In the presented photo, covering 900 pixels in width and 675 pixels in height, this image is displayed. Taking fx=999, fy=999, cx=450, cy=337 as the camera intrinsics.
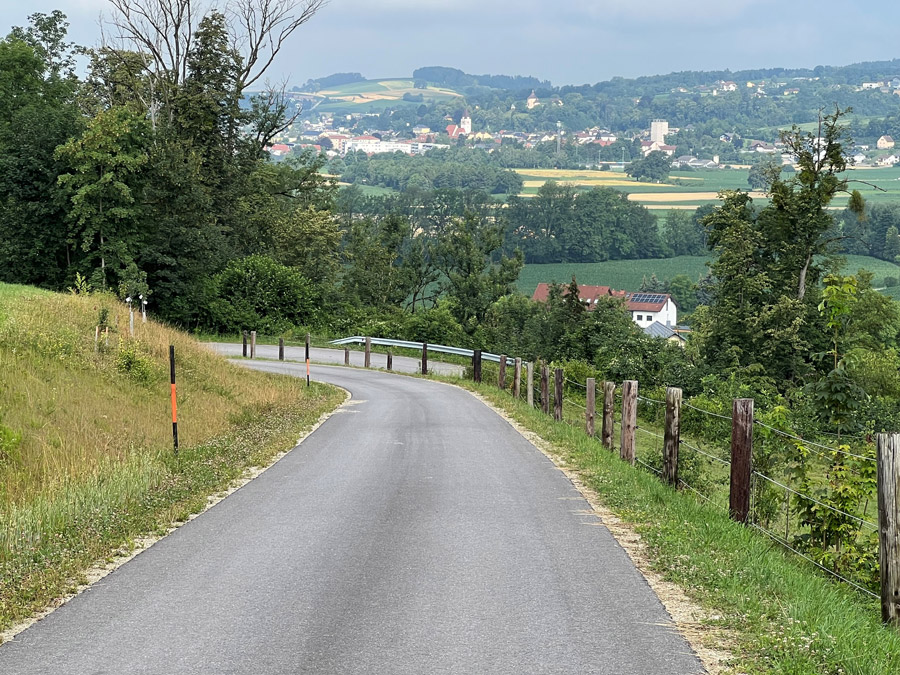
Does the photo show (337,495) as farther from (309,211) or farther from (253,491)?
(309,211)

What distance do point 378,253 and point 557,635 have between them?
72613mm

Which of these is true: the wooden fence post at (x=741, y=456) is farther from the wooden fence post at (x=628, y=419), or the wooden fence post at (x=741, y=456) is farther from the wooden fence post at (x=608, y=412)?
the wooden fence post at (x=608, y=412)

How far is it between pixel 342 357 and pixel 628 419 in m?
30.2

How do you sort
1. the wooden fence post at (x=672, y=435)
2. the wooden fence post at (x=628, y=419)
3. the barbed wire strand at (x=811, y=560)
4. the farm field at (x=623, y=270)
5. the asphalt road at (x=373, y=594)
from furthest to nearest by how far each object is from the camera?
1. the farm field at (x=623, y=270)
2. the wooden fence post at (x=628, y=419)
3. the wooden fence post at (x=672, y=435)
4. the barbed wire strand at (x=811, y=560)
5. the asphalt road at (x=373, y=594)

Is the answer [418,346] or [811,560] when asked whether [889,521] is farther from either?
[418,346]

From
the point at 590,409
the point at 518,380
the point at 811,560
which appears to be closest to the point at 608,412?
the point at 590,409

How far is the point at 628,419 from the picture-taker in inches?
586

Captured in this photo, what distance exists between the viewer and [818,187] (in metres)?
47.3

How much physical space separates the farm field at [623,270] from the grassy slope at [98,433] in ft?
383

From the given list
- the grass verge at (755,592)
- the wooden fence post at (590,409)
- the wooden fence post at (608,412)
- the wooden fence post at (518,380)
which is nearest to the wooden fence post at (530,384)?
the wooden fence post at (518,380)

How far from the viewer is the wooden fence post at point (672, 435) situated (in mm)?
12164

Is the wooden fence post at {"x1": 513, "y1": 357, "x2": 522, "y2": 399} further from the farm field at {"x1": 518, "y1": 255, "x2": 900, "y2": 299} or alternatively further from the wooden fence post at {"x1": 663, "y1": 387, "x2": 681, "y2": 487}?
the farm field at {"x1": 518, "y1": 255, "x2": 900, "y2": 299}

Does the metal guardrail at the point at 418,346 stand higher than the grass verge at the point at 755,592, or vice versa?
the grass verge at the point at 755,592

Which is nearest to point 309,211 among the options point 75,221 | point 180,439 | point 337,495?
point 75,221
